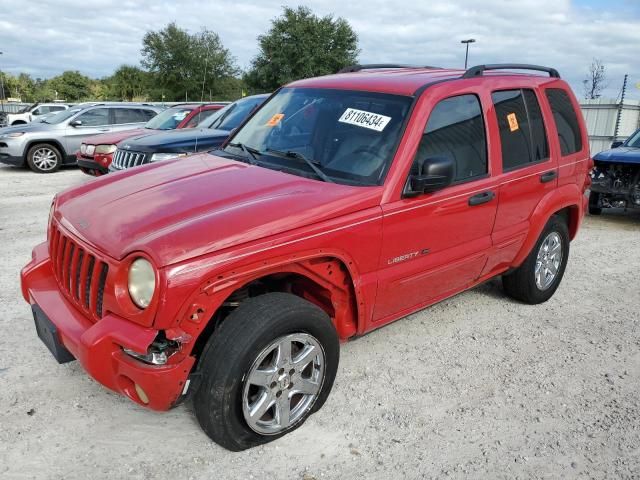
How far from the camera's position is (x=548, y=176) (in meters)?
4.44

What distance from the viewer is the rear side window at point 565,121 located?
466cm

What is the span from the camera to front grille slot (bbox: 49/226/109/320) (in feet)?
8.86

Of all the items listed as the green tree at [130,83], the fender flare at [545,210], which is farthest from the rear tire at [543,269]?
the green tree at [130,83]

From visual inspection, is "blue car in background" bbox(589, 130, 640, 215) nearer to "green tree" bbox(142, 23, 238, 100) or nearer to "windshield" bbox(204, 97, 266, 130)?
"windshield" bbox(204, 97, 266, 130)

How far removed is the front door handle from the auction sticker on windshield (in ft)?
2.69

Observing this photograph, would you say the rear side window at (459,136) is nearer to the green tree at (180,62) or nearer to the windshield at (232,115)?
the windshield at (232,115)

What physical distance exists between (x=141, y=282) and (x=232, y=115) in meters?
7.09

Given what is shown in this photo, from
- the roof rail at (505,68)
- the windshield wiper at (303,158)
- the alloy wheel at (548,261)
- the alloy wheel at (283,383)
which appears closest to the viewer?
the alloy wheel at (283,383)

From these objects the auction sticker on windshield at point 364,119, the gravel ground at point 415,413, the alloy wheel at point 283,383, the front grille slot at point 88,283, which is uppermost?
the auction sticker on windshield at point 364,119

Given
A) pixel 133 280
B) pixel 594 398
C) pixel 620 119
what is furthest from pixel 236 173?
pixel 620 119

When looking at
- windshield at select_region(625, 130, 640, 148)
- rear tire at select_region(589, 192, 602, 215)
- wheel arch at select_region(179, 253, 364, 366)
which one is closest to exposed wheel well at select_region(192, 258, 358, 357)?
wheel arch at select_region(179, 253, 364, 366)

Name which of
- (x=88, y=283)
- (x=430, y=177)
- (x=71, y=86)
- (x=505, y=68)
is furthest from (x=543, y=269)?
(x=71, y=86)

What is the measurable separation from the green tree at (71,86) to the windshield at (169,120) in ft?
178

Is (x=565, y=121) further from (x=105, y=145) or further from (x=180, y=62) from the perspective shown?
(x=180, y=62)
